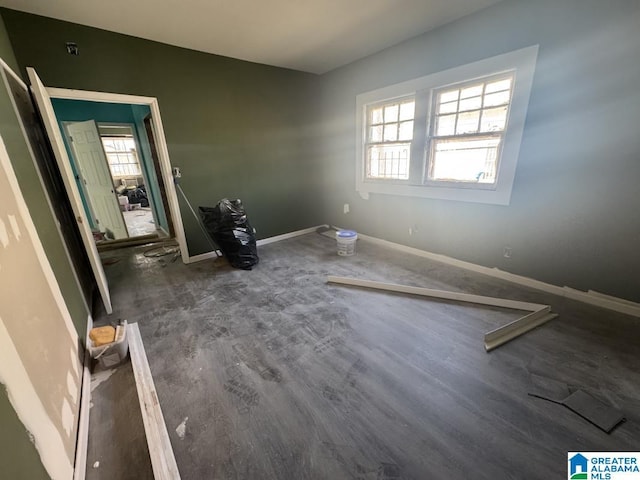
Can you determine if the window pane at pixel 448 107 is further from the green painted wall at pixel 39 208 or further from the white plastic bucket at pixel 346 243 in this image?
the green painted wall at pixel 39 208

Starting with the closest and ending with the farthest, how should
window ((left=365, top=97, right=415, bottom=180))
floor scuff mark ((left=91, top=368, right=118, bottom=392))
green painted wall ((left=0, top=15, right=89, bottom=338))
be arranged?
1. green painted wall ((left=0, top=15, right=89, bottom=338))
2. floor scuff mark ((left=91, top=368, right=118, bottom=392))
3. window ((left=365, top=97, right=415, bottom=180))

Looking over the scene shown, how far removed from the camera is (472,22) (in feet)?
8.34

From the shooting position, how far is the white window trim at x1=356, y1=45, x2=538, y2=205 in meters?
2.33

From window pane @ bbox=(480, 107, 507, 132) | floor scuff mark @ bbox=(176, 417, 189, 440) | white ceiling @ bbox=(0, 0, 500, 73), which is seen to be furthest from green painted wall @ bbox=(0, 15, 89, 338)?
window pane @ bbox=(480, 107, 507, 132)

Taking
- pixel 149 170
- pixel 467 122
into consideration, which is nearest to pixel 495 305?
pixel 467 122

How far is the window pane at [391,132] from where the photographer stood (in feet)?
11.7

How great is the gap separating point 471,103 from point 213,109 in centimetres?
308

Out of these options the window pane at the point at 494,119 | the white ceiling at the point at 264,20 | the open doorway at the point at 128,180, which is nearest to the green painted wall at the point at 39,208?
the white ceiling at the point at 264,20

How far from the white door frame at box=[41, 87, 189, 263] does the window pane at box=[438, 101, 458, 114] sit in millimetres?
3286

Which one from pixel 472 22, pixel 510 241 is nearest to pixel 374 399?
pixel 510 241

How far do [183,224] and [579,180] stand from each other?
4.21 m

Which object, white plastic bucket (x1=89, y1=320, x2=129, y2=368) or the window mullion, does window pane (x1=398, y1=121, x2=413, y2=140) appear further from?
white plastic bucket (x1=89, y1=320, x2=129, y2=368)

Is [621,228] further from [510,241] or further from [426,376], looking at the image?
[426,376]

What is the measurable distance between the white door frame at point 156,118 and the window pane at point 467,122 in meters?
3.43
